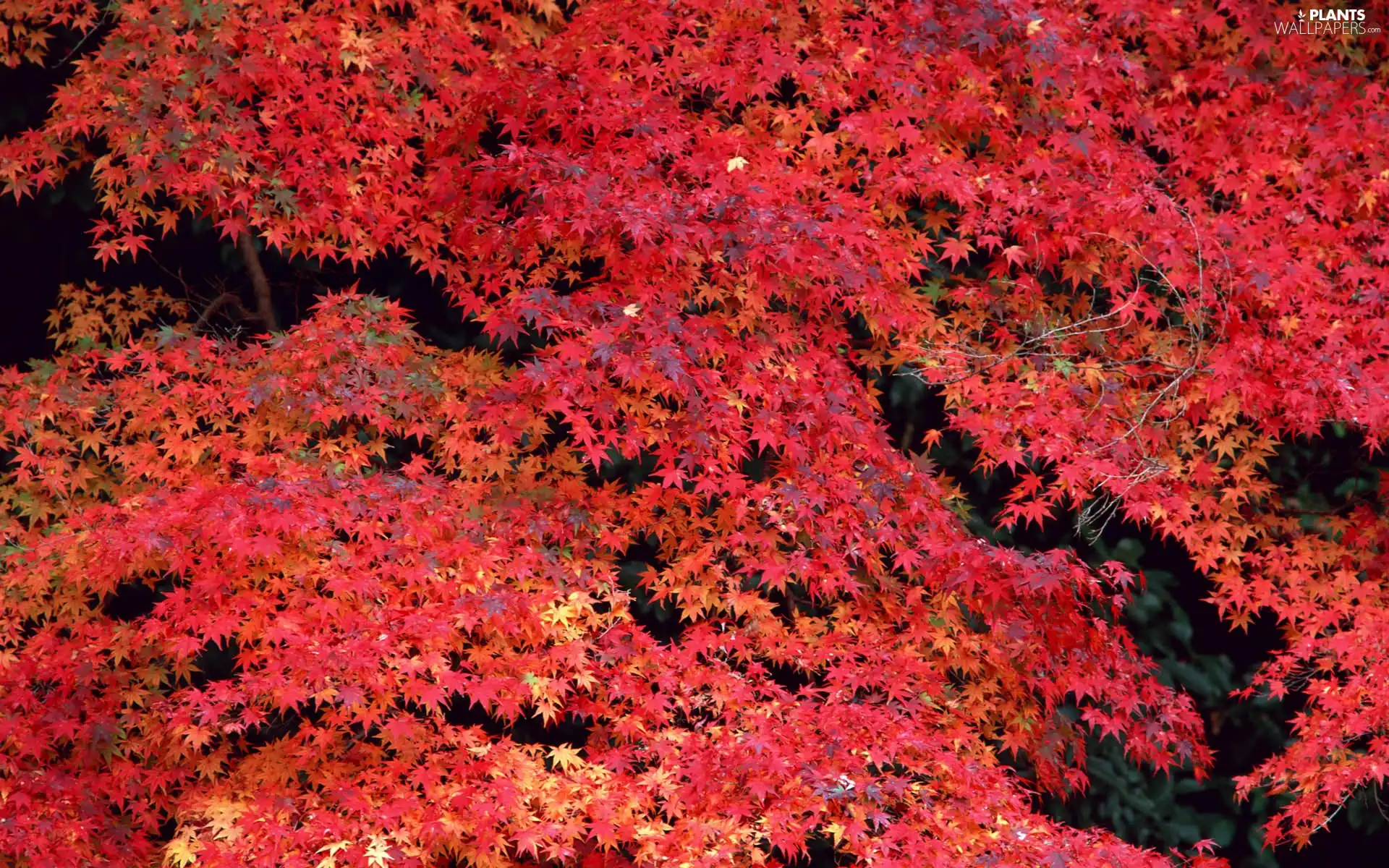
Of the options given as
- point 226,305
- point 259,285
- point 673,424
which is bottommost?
point 226,305

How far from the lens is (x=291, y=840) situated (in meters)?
5.20

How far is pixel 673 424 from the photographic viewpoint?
611cm

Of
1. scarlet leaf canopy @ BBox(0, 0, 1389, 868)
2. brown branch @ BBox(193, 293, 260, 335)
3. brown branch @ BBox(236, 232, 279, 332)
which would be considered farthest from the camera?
brown branch @ BBox(236, 232, 279, 332)

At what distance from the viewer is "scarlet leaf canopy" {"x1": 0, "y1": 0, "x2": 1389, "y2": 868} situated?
18.1 ft

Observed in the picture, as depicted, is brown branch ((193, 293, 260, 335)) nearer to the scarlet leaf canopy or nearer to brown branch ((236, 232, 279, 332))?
brown branch ((236, 232, 279, 332))

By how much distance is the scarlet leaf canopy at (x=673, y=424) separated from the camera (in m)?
5.53

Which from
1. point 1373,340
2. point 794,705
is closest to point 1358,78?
point 1373,340

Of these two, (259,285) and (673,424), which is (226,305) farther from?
(673,424)

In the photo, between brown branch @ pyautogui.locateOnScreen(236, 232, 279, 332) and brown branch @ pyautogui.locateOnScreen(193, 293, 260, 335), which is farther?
brown branch @ pyautogui.locateOnScreen(236, 232, 279, 332)

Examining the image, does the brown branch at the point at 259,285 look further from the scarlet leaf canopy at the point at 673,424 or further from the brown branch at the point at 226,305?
the scarlet leaf canopy at the point at 673,424

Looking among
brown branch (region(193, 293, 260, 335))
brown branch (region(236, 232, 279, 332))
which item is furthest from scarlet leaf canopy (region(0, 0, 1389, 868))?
brown branch (region(236, 232, 279, 332))

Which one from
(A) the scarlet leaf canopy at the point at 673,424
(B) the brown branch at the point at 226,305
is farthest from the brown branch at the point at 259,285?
(A) the scarlet leaf canopy at the point at 673,424

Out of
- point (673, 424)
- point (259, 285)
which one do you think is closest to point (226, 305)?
point (259, 285)

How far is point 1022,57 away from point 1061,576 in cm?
293
